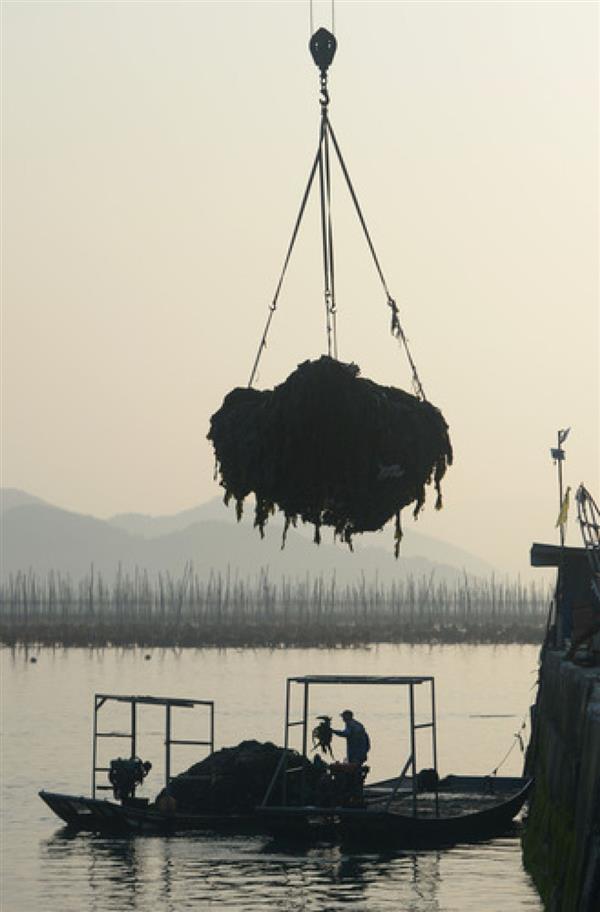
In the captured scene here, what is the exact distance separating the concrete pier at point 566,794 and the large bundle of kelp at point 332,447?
352 centimetres

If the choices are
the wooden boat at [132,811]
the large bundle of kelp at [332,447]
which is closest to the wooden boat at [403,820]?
the wooden boat at [132,811]

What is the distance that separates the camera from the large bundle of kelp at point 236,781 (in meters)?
42.3

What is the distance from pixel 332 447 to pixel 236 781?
17197 millimetres

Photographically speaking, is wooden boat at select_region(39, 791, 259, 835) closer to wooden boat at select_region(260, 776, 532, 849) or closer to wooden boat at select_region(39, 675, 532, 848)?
wooden boat at select_region(39, 675, 532, 848)

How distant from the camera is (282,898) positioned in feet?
121

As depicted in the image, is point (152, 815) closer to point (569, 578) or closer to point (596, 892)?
point (569, 578)


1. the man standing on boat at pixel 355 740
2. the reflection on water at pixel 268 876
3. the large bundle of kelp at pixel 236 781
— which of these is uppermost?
the man standing on boat at pixel 355 740

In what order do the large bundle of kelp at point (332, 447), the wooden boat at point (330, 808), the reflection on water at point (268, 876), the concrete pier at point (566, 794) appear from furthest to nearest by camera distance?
the wooden boat at point (330, 808)
the reflection on water at point (268, 876)
the large bundle of kelp at point (332, 447)
the concrete pier at point (566, 794)

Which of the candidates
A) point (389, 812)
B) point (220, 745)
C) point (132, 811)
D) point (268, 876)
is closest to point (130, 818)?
point (132, 811)

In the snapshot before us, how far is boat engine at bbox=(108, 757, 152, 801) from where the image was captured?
43.4m

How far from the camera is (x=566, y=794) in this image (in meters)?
29.5

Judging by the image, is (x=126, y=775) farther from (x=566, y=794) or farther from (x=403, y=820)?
(x=566, y=794)

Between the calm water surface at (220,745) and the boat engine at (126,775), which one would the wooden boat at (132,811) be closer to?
the boat engine at (126,775)

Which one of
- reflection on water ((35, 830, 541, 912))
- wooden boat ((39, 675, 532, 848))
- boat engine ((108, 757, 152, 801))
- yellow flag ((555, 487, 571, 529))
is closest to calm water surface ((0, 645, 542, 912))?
reflection on water ((35, 830, 541, 912))
